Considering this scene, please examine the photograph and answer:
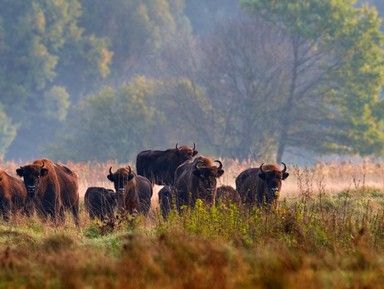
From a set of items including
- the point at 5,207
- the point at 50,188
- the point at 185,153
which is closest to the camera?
the point at 5,207

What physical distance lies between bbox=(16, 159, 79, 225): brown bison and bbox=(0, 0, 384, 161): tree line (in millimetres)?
26748

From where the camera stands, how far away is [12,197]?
2125cm

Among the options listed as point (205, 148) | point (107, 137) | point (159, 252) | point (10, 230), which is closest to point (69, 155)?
point (107, 137)

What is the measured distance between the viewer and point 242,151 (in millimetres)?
51062

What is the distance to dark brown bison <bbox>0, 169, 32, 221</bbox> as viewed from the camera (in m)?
20.8

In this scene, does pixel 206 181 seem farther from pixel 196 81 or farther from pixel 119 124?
pixel 196 81

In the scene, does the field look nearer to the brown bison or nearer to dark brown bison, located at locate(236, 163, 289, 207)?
the brown bison

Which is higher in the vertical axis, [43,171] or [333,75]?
[333,75]

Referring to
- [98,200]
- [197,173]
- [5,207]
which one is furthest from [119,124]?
→ [197,173]

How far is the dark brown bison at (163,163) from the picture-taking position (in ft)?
82.2

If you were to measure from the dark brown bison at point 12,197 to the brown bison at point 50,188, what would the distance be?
214 millimetres

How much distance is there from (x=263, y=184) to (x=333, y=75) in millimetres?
28180

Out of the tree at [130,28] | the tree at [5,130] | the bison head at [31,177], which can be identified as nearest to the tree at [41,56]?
the tree at [130,28]

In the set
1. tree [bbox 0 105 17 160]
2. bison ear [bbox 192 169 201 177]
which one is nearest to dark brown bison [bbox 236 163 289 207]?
bison ear [bbox 192 169 201 177]
